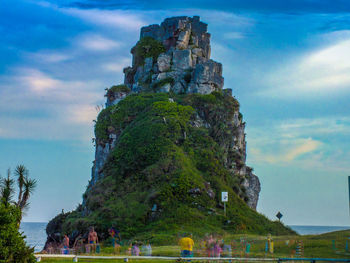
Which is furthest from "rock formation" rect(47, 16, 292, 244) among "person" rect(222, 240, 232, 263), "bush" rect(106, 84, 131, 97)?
"person" rect(222, 240, 232, 263)

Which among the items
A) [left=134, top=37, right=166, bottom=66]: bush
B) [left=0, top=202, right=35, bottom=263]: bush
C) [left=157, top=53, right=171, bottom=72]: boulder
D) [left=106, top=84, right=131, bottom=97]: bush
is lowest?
[left=0, top=202, right=35, bottom=263]: bush

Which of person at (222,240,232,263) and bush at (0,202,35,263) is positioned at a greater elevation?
bush at (0,202,35,263)

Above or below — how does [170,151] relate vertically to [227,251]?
above

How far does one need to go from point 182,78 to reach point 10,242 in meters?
69.6

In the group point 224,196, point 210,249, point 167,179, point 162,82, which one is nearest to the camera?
point 210,249

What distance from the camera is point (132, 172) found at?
6322 centimetres

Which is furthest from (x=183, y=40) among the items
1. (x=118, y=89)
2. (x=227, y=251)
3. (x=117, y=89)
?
(x=227, y=251)

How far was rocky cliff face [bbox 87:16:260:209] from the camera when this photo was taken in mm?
77562

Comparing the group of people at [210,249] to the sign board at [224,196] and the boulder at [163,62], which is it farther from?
the boulder at [163,62]

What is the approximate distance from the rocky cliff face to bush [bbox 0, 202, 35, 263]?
163 feet

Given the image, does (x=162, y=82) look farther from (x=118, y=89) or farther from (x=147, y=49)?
(x=147, y=49)

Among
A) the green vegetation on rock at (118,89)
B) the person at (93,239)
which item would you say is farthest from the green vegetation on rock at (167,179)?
the green vegetation on rock at (118,89)

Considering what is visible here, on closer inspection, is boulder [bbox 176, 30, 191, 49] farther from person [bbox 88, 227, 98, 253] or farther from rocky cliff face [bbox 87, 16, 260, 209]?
person [bbox 88, 227, 98, 253]

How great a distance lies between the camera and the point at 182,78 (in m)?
87.2
